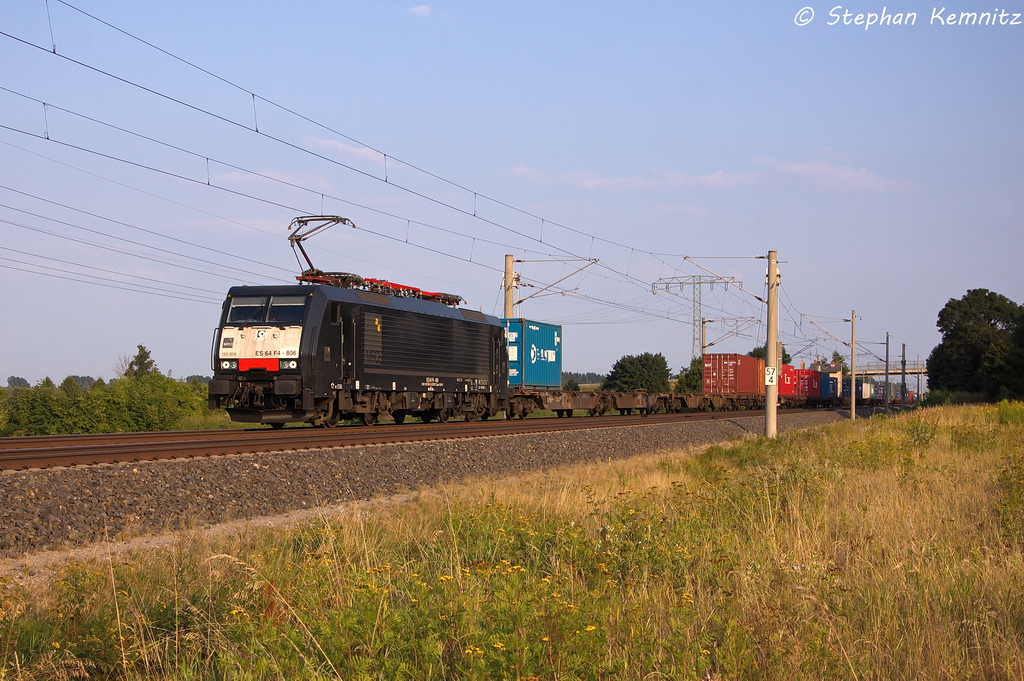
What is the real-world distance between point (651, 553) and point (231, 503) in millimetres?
6335

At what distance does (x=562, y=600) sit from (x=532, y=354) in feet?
90.7

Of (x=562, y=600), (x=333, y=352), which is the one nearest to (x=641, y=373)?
(x=333, y=352)

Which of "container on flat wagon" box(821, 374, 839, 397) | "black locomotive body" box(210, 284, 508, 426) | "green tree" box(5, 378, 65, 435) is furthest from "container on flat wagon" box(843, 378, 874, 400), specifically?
"green tree" box(5, 378, 65, 435)

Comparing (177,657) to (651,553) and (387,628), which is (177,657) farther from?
(651,553)

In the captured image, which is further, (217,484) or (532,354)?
(532,354)

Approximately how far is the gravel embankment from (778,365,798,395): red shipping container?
40.3 m

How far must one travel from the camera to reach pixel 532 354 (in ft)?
107

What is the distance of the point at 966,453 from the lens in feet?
55.5

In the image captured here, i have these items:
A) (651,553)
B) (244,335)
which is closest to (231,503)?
(651,553)

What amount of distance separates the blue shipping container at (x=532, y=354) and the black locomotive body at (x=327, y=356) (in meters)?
6.38

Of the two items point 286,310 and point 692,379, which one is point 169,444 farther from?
point 692,379

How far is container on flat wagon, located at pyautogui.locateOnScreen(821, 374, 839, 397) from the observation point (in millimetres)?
67787

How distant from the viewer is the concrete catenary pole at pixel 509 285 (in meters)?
33.4

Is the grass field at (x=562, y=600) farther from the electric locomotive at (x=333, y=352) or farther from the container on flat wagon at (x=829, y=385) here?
the container on flat wagon at (x=829, y=385)
